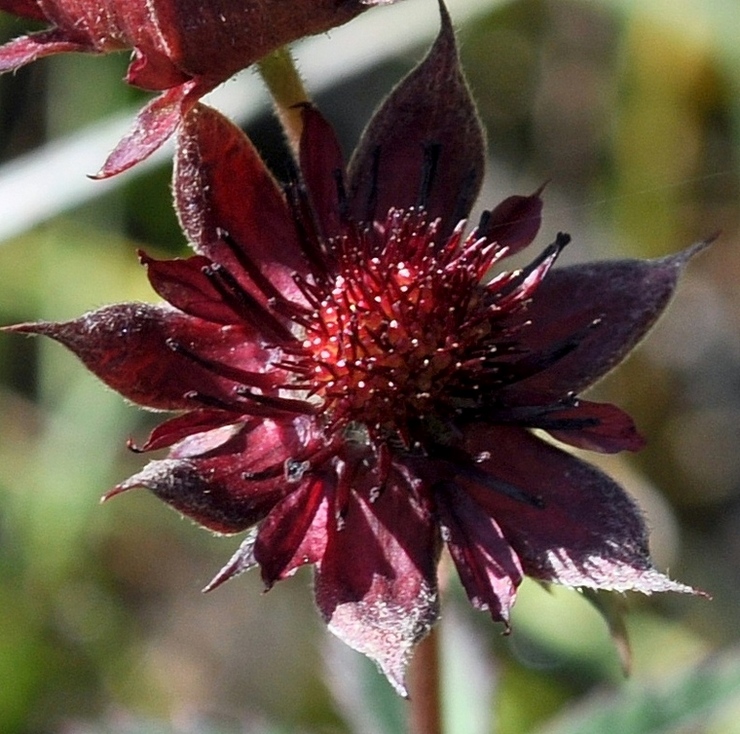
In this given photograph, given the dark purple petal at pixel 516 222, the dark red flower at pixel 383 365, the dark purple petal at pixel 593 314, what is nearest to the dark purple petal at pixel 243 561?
the dark red flower at pixel 383 365

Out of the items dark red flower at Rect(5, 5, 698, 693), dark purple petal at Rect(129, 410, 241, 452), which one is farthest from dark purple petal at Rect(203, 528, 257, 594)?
dark purple petal at Rect(129, 410, 241, 452)

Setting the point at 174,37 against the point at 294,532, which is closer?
the point at 174,37

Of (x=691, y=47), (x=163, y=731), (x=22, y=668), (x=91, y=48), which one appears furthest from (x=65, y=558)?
(x=691, y=47)

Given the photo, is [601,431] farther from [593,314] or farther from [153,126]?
[153,126]

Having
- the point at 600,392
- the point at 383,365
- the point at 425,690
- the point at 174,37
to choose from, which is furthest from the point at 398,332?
the point at 600,392

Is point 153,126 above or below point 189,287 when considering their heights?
above

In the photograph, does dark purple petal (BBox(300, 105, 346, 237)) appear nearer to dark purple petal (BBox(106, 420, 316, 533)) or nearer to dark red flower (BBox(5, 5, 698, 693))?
dark red flower (BBox(5, 5, 698, 693))

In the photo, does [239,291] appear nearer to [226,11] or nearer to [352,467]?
[352,467]
